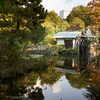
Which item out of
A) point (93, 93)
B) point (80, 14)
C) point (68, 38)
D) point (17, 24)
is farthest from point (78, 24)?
point (93, 93)

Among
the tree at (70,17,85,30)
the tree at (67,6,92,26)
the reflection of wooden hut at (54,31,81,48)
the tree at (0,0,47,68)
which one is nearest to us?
the tree at (0,0,47,68)

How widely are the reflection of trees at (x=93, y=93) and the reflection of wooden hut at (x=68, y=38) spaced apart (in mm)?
22767

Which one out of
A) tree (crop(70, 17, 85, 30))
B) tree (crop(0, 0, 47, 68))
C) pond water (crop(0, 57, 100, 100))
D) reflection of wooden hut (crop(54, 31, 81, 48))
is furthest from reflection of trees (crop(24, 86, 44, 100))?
tree (crop(70, 17, 85, 30))

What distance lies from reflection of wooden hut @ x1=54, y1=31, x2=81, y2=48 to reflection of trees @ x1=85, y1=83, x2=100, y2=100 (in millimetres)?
22767

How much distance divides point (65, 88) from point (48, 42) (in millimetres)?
24605

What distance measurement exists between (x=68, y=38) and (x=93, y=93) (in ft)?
81.7

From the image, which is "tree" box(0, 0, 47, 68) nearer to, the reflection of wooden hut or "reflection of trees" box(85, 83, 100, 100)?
"reflection of trees" box(85, 83, 100, 100)

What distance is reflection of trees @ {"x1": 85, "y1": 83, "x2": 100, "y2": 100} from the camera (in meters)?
8.25

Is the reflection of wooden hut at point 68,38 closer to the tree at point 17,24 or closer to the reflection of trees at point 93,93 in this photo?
the tree at point 17,24

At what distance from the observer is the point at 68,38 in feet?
110

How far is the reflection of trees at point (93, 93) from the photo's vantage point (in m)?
8.25

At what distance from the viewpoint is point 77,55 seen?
28.6 metres

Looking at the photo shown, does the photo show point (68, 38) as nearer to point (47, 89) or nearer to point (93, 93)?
point (47, 89)

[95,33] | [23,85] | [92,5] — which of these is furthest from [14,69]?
[95,33]
